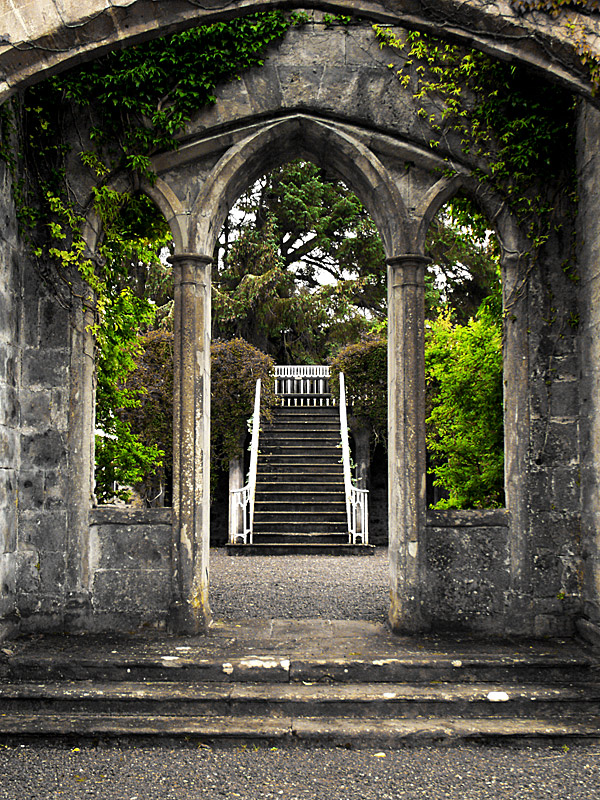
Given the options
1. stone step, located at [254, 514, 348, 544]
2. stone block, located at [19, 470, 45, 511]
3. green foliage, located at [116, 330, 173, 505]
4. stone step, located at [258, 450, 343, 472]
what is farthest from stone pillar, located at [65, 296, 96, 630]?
stone step, located at [258, 450, 343, 472]

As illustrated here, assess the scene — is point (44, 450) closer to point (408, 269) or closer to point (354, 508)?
point (408, 269)

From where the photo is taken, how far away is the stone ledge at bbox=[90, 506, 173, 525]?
494 cm

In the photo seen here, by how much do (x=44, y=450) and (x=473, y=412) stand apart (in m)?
3.80

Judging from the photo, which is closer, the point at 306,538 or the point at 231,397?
the point at 306,538

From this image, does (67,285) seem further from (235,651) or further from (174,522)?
(235,651)

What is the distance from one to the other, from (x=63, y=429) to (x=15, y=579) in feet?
3.69

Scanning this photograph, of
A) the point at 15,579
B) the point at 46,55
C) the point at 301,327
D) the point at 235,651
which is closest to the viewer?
the point at 46,55

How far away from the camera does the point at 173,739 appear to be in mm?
3652

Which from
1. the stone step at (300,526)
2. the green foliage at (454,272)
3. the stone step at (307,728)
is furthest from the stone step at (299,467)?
the stone step at (307,728)

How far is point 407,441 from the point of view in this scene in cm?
496

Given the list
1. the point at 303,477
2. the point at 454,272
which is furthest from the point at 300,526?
the point at 454,272

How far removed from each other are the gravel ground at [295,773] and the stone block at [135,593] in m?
1.32

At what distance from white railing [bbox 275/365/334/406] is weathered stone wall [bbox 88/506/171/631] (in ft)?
39.1

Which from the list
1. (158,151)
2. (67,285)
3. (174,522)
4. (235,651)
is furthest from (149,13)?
(235,651)
